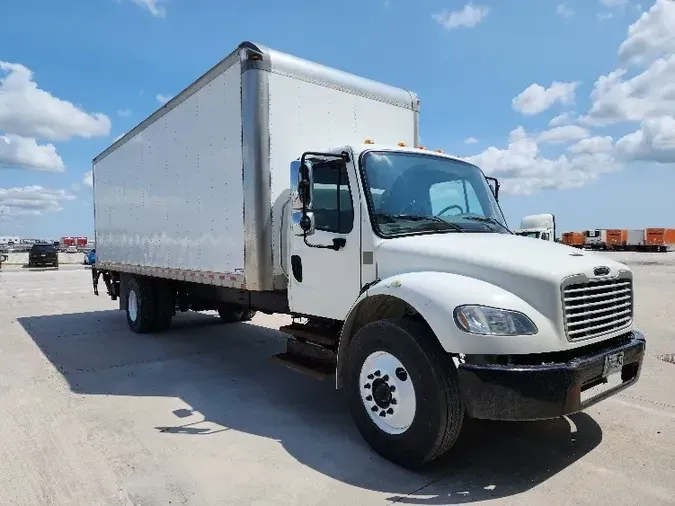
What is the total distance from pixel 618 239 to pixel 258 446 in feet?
189

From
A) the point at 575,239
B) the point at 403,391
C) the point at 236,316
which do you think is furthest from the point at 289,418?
the point at 575,239

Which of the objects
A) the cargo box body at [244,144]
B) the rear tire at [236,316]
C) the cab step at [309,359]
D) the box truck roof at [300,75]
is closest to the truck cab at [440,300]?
the cab step at [309,359]

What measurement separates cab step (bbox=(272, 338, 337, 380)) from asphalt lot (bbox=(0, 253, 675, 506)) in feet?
1.56

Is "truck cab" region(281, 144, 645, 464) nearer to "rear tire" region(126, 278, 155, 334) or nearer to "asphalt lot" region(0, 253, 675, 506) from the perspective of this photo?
"asphalt lot" region(0, 253, 675, 506)

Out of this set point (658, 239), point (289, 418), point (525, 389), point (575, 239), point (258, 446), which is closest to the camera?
point (525, 389)

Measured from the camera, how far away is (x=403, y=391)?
367 cm

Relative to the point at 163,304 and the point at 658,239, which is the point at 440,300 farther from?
the point at 658,239

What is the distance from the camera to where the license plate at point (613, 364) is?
3.53 meters

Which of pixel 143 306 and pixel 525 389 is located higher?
pixel 525 389

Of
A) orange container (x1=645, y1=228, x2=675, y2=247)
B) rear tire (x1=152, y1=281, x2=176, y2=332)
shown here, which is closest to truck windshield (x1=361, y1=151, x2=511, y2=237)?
rear tire (x1=152, y1=281, x2=176, y2=332)

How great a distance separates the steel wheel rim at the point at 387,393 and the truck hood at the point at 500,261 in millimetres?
731

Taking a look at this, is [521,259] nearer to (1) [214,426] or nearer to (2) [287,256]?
(2) [287,256]

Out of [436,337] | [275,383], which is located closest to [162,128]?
[275,383]

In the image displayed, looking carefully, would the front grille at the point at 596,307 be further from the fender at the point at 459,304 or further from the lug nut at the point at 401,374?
the lug nut at the point at 401,374
